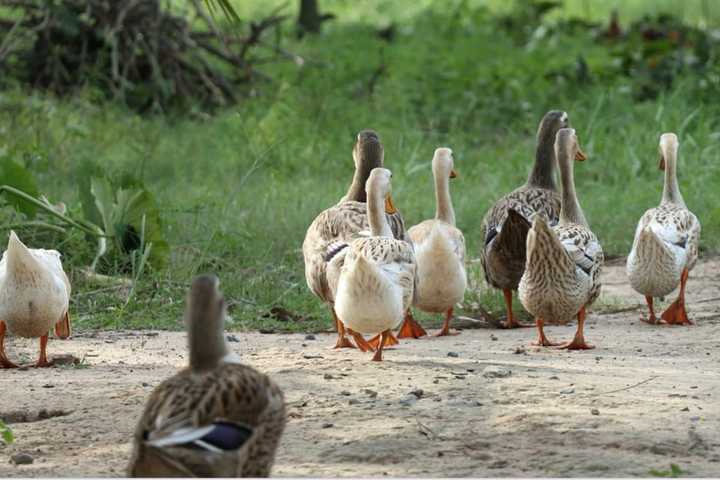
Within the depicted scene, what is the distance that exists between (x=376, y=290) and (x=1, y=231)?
329cm

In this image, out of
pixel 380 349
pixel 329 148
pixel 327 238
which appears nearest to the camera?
pixel 380 349

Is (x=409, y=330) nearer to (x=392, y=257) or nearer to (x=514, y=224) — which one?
(x=514, y=224)

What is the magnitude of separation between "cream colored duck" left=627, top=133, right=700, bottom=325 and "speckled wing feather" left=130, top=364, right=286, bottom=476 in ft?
14.6

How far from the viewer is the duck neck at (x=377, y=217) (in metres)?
8.13

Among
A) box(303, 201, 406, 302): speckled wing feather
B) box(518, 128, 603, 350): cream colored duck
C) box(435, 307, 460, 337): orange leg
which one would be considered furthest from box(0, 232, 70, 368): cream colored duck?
box(518, 128, 603, 350): cream colored duck

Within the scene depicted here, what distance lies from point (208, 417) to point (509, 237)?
4681 millimetres

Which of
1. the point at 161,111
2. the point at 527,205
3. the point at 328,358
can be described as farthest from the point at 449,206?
the point at 161,111

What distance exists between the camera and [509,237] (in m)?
8.97

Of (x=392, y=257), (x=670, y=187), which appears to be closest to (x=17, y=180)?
(x=392, y=257)

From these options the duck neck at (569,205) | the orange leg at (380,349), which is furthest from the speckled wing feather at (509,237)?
the orange leg at (380,349)

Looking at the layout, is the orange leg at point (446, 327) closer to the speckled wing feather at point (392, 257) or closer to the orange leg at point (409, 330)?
the orange leg at point (409, 330)

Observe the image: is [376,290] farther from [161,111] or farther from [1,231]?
[161,111]

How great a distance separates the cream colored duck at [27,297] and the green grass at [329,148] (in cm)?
132

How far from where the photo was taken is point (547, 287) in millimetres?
7984
